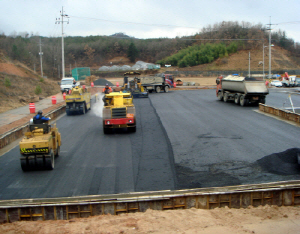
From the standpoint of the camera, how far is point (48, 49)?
3809 inches

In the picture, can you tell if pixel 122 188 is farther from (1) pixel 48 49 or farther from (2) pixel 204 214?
(1) pixel 48 49

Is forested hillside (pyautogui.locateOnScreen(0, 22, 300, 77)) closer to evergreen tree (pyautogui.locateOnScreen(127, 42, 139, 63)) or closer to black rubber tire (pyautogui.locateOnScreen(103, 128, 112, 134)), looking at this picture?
evergreen tree (pyautogui.locateOnScreen(127, 42, 139, 63))

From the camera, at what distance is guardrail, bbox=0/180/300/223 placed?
25.2 feet

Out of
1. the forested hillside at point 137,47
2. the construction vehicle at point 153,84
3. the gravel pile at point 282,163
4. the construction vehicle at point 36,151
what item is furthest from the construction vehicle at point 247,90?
the forested hillside at point 137,47

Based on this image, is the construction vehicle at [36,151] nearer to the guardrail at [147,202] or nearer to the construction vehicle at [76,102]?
the guardrail at [147,202]

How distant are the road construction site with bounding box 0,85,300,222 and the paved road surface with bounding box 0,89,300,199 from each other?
0.10 ft

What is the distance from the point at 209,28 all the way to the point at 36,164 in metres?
109

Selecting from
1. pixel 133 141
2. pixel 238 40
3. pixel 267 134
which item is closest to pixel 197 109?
pixel 267 134

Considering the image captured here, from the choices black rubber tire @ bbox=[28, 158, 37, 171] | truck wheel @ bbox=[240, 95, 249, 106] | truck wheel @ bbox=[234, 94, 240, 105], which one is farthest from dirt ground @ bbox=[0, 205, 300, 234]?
truck wheel @ bbox=[234, 94, 240, 105]

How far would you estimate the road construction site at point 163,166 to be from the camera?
8148 millimetres

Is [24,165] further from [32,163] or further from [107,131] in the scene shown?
[107,131]

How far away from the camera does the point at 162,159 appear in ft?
37.9

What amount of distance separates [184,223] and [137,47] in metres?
115

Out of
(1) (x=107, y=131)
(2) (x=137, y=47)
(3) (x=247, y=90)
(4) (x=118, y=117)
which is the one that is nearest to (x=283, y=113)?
(3) (x=247, y=90)
